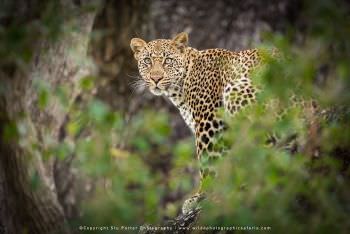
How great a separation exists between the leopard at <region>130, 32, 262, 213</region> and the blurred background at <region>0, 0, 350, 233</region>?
381 millimetres

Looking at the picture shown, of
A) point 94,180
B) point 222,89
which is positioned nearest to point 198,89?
point 222,89

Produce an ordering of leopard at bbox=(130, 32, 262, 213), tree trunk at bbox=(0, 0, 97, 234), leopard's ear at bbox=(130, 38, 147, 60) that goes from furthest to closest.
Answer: leopard's ear at bbox=(130, 38, 147, 60) → leopard at bbox=(130, 32, 262, 213) → tree trunk at bbox=(0, 0, 97, 234)

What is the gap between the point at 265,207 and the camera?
Result: 23.4 feet

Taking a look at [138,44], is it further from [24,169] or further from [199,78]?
[24,169]

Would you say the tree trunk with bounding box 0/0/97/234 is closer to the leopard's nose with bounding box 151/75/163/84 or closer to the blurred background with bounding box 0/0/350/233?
the blurred background with bounding box 0/0/350/233

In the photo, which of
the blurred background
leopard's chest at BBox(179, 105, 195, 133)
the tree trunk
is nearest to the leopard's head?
leopard's chest at BBox(179, 105, 195, 133)

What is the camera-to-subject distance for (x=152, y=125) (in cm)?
784

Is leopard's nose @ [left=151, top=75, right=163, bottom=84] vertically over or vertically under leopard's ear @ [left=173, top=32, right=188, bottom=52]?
under

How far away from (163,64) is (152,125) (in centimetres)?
364

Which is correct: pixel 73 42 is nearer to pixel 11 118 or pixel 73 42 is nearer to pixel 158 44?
pixel 158 44

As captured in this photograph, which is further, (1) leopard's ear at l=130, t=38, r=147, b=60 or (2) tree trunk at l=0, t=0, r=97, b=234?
(1) leopard's ear at l=130, t=38, r=147, b=60

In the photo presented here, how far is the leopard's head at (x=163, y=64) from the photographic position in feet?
37.3

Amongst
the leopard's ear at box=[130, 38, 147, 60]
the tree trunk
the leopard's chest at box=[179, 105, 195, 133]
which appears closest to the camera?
the tree trunk

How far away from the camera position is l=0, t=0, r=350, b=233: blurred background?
289 inches
